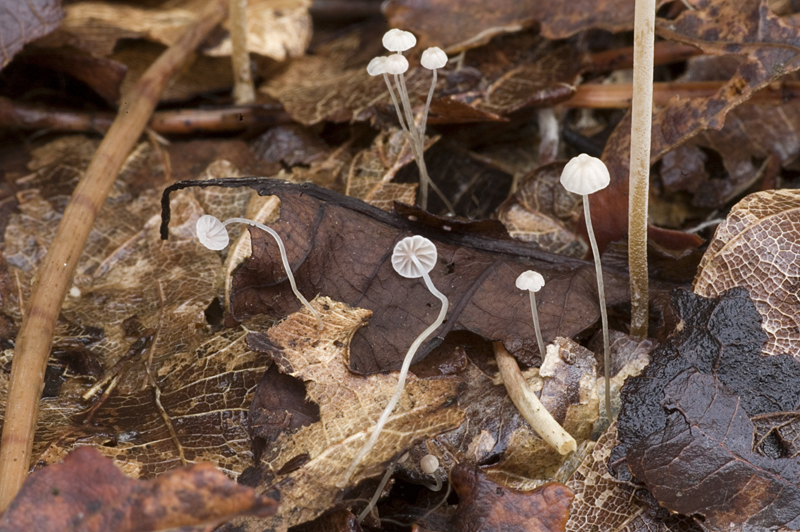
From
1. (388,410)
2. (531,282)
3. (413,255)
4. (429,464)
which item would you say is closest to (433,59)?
(413,255)

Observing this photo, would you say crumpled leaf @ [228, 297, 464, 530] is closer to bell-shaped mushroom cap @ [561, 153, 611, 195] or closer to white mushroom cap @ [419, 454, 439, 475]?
white mushroom cap @ [419, 454, 439, 475]

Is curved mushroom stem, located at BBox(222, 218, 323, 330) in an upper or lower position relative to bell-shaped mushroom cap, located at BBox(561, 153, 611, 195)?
lower

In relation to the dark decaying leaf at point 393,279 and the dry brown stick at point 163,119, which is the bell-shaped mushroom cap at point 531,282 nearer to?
the dark decaying leaf at point 393,279

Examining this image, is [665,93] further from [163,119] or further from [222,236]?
[163,119]

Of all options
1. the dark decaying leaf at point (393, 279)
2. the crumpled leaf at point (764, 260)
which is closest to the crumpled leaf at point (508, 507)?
the dark decaying leaf at point (393, 279)

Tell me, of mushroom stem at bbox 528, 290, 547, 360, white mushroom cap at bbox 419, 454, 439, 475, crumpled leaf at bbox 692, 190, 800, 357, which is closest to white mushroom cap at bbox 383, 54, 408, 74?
mushroom stem at bbox 528, 290, 547, 360

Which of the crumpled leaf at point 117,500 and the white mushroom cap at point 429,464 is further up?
the crumpled leaf at point 117,500

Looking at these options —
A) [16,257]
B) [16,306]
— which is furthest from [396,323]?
[16,257]
